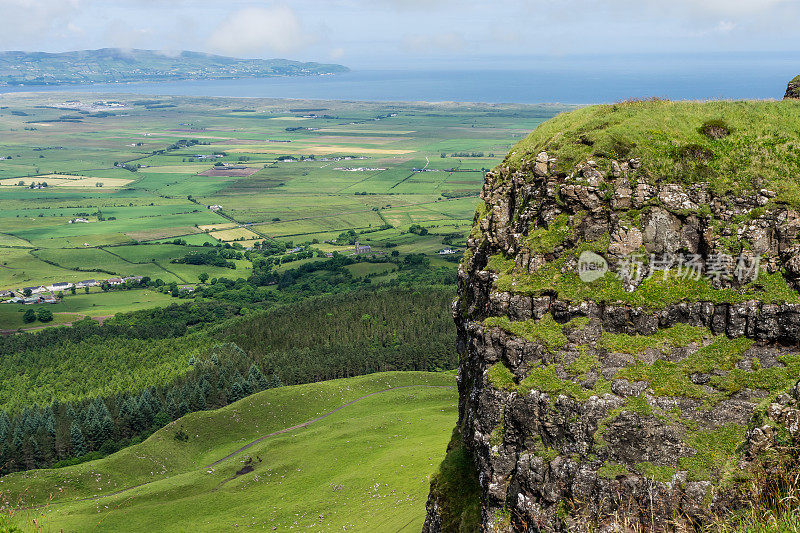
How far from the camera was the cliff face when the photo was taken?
31.3 metres

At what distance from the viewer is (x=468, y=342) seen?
44.9 metres

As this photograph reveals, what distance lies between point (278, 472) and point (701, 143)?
6096 centimetres

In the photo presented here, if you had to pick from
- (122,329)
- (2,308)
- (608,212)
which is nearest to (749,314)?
(608,212)

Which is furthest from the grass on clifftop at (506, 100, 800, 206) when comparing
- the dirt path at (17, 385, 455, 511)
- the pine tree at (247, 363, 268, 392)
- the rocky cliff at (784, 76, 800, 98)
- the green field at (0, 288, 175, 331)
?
the green field at (0, 288, 175, 331)

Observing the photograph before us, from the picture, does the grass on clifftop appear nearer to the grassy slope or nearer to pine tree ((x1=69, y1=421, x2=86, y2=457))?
the grassy slope

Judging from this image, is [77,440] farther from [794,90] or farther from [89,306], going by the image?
[794,90]

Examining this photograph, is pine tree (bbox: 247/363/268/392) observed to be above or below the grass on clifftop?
below

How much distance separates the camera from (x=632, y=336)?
35.0 meters

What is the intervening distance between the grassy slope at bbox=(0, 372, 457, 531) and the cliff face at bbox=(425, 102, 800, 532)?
75.1ft

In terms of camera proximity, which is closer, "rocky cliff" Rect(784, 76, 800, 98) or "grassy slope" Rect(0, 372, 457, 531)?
"rocky cliff" Rect(784, 76, 800, 98)

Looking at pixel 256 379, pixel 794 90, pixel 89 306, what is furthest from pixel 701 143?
pixel 89 306

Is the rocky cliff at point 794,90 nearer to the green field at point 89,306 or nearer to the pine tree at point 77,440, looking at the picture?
the pine tree at point 77,440

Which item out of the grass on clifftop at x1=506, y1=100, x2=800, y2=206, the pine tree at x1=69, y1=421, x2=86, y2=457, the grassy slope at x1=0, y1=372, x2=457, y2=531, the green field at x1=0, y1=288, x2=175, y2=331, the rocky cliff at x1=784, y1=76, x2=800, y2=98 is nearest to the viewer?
the grass on clifftop at x1=506, y1=100, x2=800, y2=206

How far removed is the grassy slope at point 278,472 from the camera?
6756 centimetres
